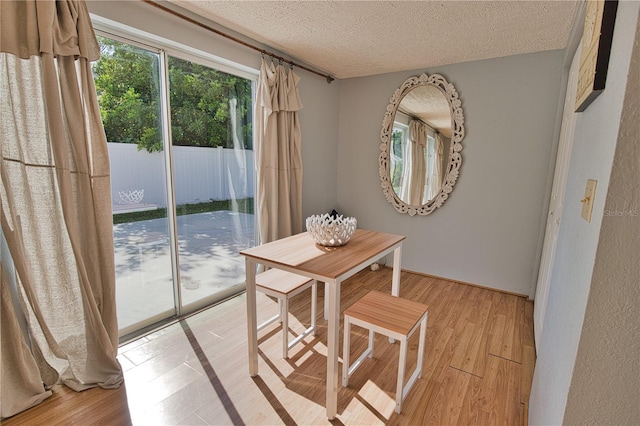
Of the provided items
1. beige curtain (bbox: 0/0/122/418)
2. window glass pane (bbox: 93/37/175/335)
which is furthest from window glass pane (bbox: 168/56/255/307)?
beige curtain (bbox: 0/0/122/418)

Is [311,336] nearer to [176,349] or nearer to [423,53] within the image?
[176,349]

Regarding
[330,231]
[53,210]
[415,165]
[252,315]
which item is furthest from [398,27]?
[53,210]

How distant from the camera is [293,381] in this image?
177 centimetres

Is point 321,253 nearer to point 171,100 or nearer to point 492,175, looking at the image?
point 171,100

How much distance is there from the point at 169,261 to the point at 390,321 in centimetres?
174

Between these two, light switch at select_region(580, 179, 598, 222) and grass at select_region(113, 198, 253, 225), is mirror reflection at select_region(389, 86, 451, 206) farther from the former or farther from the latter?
light switch at select_region(580, 179, 598, 222)

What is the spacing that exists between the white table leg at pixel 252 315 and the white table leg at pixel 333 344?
0.48 meters

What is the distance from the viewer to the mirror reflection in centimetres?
313

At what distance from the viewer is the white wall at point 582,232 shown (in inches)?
27.9

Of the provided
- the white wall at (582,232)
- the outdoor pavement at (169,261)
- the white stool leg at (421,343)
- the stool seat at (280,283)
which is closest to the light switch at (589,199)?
the white wall at (582,232)

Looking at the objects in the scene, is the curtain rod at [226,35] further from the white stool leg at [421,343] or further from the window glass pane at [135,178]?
the white stool leg at [421,343]

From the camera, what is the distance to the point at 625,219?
2.22 ft

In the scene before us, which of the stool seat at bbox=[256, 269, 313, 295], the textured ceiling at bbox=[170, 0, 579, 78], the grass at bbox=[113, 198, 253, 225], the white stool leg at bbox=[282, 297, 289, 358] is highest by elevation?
the textured ceiling at bbox=[170, 0, 579, 78]

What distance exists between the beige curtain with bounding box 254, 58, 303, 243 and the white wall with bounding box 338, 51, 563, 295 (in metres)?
1.05
